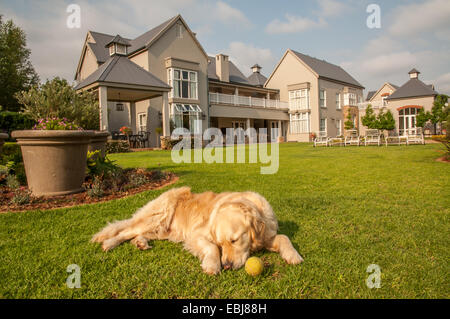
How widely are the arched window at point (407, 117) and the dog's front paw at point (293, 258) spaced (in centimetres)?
3961

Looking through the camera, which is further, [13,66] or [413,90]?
[413,90]

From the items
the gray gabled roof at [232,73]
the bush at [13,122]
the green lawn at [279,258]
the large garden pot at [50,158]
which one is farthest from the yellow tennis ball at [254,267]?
the gray gabled roof at [232,73]

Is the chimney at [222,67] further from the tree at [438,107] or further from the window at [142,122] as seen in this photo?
the tree at [438,107]

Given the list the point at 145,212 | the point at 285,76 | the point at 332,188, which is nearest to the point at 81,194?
the point at 145,212

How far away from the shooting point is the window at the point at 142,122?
22297mm

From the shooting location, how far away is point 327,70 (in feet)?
124

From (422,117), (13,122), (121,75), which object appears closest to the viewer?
(13,122)

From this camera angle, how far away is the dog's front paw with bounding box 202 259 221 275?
2.34 meters

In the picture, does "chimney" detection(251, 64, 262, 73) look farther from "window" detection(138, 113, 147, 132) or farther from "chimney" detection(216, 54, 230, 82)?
"window" detection(138, 113, 147, 132)

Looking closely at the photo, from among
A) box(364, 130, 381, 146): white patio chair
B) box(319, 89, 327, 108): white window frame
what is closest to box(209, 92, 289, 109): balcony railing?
box(319, 89, 327, 108): white window frame

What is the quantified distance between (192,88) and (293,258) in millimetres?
22816

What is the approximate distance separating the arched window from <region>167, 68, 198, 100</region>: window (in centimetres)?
2794

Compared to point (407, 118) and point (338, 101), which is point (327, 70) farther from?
point (407, 118)

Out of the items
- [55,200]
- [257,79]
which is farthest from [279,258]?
[257,79]
